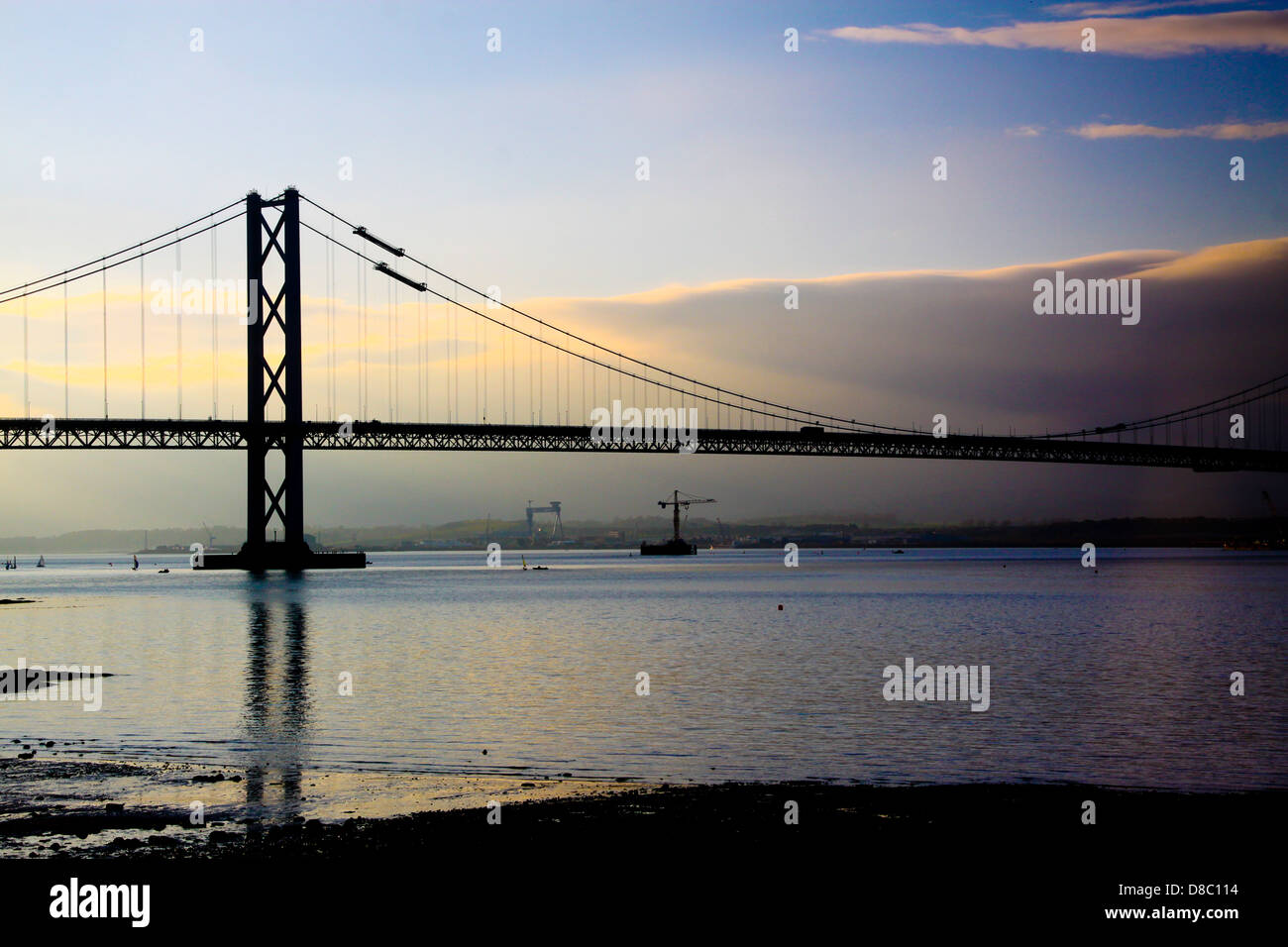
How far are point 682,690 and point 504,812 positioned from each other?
46.3 ft

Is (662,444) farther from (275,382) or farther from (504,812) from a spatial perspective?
(504,812)

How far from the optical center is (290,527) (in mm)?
91375

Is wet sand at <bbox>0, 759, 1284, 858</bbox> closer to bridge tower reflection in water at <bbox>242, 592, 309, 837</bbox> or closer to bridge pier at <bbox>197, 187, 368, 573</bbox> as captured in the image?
bridge tower reflection in water at <bbox>242, 592, 309, 837</bbox>

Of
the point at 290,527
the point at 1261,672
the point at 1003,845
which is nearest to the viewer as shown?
the point at 1003,845

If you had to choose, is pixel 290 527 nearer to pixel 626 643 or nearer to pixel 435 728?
pixel 626 643

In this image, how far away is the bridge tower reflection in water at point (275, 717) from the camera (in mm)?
14531

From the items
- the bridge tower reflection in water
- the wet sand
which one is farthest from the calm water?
the wet sand

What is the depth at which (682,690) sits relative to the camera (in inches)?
1070

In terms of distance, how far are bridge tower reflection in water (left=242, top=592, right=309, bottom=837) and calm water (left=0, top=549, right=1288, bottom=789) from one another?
122mm

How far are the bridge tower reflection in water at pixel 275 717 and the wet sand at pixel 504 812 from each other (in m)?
0.08

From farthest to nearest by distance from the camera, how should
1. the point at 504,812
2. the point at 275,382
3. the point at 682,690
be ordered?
1. the point at 275,382
2. the point at 682,690
3. the point at 504,812

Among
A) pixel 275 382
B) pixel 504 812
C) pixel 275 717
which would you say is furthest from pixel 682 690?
pixel 275 382
